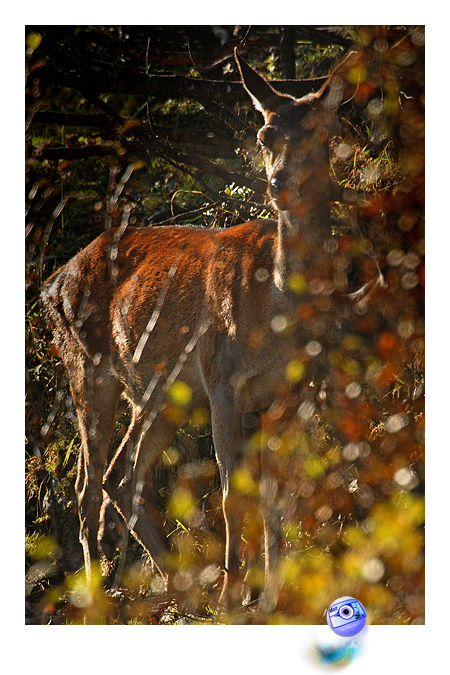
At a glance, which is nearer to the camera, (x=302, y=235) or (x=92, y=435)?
(x=302, y=235)

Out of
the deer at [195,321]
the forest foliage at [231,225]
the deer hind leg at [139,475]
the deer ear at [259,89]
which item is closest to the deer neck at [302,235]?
the deer at [195,321]

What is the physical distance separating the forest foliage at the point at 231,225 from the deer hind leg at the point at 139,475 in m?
0.06

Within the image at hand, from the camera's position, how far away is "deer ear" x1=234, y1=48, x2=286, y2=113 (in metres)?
2.85

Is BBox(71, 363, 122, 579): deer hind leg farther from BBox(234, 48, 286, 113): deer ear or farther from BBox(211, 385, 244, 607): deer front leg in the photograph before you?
BBox(234, 48, 286, 113): deer ear

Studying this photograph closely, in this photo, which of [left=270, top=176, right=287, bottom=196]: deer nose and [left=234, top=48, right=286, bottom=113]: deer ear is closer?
[left=270, top=176, right=287, bottom=196]: deer nose

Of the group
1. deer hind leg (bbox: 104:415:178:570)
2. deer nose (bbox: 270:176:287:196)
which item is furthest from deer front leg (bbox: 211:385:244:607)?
deer nose (bbox: 270:176:287:196)

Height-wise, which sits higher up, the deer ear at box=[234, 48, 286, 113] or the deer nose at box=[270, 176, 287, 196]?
the deer ear at box=[234, 48, 286, 113]

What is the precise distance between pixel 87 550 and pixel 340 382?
1.29m

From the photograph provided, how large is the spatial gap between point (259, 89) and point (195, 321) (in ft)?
3.20

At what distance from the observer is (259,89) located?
2887 mm

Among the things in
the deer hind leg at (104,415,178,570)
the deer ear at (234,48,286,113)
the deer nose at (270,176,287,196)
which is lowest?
the deer hind leg at (104,415,178,570)

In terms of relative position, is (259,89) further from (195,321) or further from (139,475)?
(139,475)

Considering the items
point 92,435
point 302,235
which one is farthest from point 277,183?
point 92,435
